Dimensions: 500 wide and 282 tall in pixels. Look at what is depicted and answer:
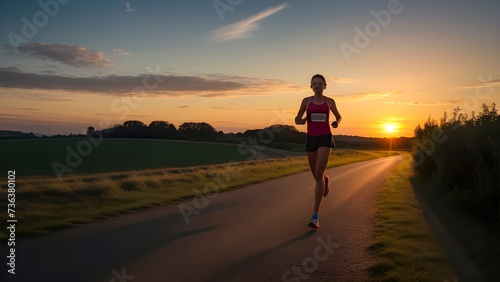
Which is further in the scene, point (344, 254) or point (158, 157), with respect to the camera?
point (158, 157)

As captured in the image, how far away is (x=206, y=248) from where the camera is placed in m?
6.53

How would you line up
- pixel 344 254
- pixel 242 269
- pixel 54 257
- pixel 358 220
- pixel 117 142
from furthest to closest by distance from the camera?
pixel 117 142
pixel 358 220
pixel 344 254
pixel 54 257
pixel 242 269

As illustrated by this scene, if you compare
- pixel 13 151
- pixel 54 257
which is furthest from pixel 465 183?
pixel 13 151

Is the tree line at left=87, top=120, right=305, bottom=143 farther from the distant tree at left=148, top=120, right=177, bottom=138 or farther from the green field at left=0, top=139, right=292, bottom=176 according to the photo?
the green field at left=0, top=139, right=292, bottom=176

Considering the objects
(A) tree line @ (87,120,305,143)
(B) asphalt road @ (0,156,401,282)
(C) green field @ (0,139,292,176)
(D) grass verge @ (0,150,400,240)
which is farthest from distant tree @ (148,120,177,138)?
(B) asphalt road @ (0,156,401,282)

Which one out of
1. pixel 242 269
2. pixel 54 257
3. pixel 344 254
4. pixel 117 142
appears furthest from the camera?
pixel 117 142

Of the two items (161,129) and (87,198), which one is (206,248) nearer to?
(87,198)

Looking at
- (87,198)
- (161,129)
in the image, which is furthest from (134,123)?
(87,198)

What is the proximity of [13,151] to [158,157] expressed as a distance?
21339 mm

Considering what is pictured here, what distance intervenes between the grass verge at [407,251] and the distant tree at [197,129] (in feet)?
339

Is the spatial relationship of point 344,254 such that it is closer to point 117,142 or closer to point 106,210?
point 106,210

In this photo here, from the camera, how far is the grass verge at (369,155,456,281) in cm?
553

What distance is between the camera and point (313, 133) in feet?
27.2

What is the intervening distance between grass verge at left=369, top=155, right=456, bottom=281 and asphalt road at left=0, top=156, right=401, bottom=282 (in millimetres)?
243
